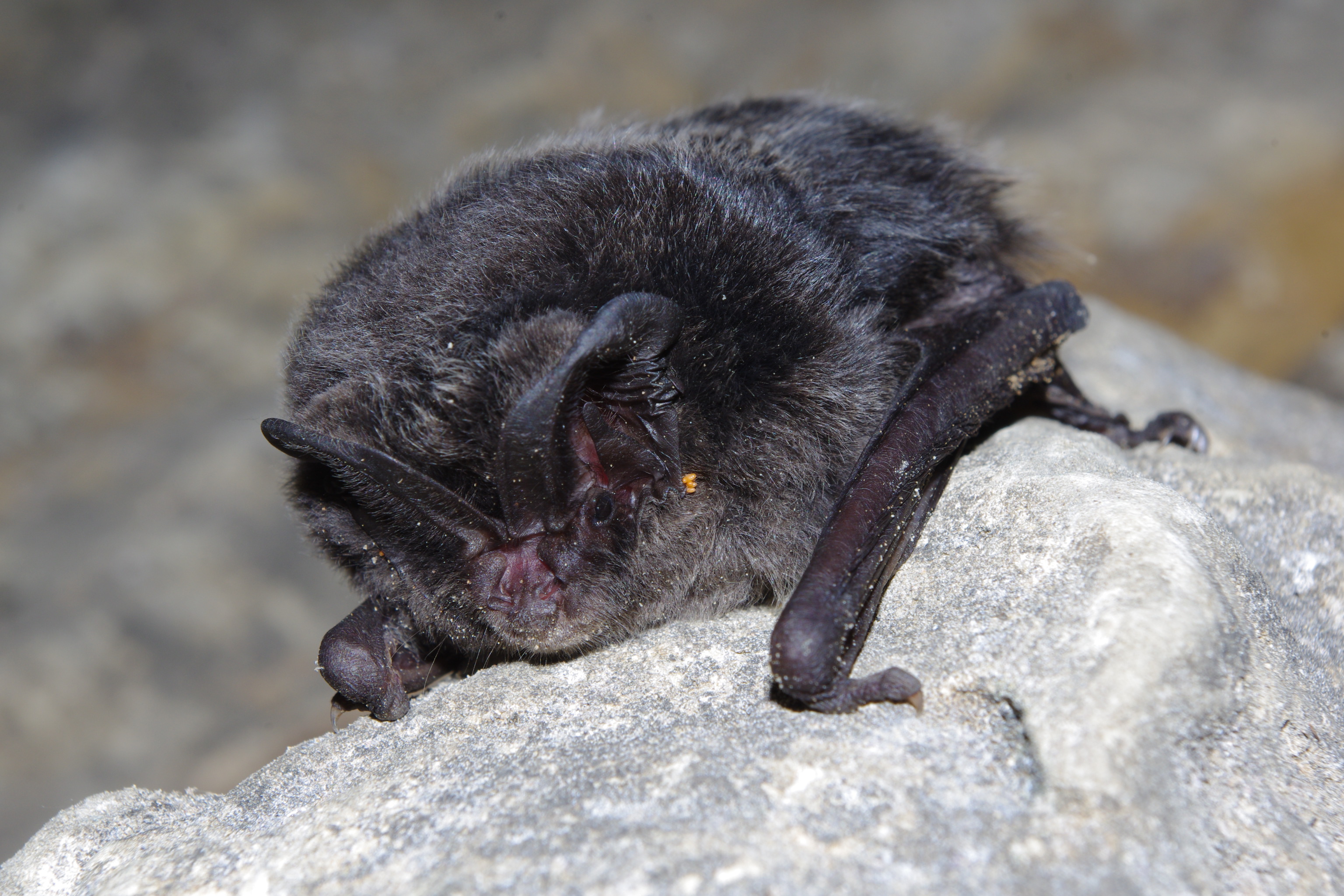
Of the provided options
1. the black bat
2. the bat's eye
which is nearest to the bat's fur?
the black bat

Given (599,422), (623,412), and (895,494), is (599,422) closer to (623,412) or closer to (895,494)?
(623,412)

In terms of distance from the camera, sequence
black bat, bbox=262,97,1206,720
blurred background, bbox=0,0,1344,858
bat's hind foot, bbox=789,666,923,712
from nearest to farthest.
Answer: bat's hind foot, bbox=789,666,923,712
black bat, bbox=262,97,1206,720
blurred background, bbox=0,0,1344,858

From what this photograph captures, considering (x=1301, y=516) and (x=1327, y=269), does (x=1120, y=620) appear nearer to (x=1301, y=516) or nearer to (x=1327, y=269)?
(x=1301, y=516)

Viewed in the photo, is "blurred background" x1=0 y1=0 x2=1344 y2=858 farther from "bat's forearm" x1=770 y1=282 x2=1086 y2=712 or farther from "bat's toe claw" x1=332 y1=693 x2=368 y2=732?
"bat's toe claw" x1=332 y1=693 x2=368 y2=732

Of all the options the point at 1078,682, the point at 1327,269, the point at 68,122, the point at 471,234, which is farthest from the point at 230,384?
the point at 1327,269

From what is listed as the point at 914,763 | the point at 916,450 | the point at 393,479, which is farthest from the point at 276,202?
the point at 914,763

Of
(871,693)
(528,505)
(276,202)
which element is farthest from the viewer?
(276,202)

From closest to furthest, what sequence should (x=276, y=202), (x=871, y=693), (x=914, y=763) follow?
(x=914, y=763) < (x=871, y=693) < (x=276, y=202)
